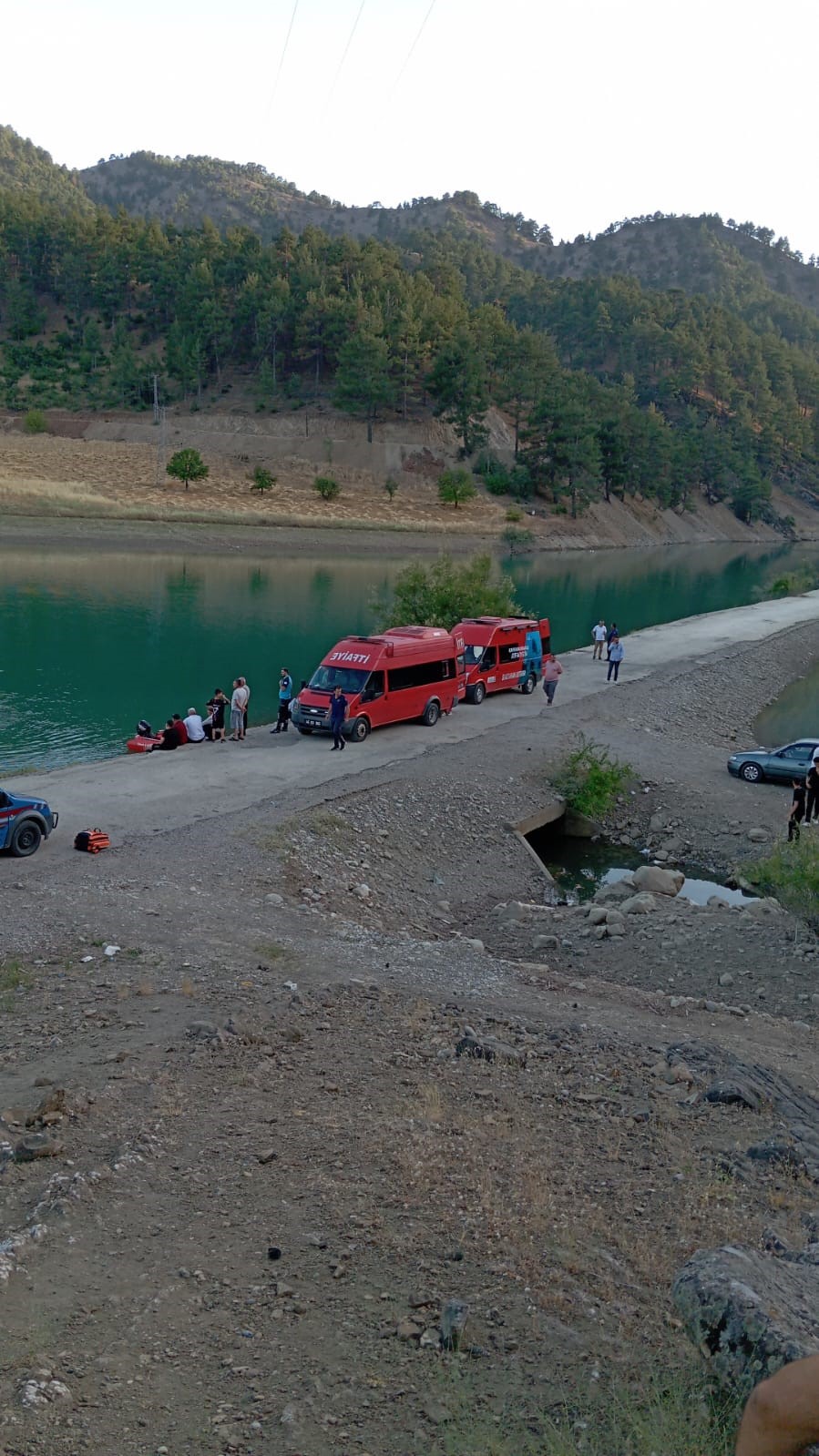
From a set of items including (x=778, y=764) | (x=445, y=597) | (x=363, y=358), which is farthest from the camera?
(x=363, y=358)

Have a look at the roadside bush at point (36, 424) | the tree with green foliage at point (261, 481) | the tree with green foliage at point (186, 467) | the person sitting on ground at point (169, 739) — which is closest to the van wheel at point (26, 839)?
the person sitting on ground at point (169, 739)

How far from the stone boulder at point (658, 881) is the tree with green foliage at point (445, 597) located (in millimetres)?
17532

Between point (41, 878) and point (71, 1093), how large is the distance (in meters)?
7.68

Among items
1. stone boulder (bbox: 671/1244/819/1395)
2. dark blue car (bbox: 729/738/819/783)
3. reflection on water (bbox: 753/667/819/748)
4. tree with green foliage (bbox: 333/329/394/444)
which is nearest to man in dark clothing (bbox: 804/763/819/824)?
dark blue car (bbox: 729/738/819/783)

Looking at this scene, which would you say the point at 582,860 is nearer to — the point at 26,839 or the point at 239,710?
the point at 239,710

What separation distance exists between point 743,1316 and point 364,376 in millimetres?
119514

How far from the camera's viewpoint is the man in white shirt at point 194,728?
2714 centimetres

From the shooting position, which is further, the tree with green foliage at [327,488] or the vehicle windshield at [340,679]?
the tree with green foliage at [327,488]

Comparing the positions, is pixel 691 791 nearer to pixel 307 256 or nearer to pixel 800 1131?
pixel 800 1131

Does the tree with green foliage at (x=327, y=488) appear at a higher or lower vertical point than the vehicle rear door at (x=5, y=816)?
lower

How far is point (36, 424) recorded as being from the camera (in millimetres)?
120312

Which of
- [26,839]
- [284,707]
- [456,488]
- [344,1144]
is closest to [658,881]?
A: [284,707]

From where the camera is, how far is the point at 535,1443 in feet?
18.7

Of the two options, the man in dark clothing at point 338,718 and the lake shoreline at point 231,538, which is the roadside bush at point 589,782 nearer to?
the man in dark clothing at point 338,718
